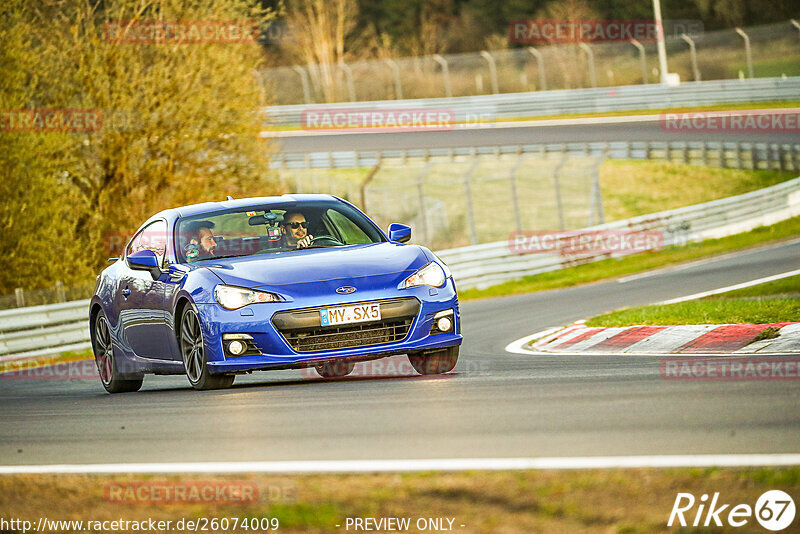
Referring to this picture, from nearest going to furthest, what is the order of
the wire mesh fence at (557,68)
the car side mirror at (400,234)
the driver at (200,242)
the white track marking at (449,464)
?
the white track marking at (449,464) → the driver at (200,242) → the car side mirror at (400,234) → the wire mesh fence at (557,68)

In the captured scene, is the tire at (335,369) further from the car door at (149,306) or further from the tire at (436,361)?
the car door at (149,306)

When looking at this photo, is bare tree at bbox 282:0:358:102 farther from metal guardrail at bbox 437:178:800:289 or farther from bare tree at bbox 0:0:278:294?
bare tree at bbox 0:0:278:294

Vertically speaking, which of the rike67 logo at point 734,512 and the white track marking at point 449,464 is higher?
the rike67 logo at point 734,512

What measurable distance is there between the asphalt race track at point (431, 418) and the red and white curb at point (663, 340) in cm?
76

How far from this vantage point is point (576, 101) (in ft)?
159

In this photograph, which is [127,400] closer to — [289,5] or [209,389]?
[209,389]

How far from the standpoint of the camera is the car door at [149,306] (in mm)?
9727

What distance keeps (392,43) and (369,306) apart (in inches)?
2989

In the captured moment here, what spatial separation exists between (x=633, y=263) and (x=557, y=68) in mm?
32819

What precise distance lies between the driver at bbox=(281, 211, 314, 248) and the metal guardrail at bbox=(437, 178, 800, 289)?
1331cm

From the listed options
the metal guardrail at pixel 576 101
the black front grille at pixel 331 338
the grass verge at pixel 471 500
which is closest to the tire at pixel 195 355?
the black front grille at pixel 331 338

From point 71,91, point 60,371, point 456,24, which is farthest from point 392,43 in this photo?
point 60,371

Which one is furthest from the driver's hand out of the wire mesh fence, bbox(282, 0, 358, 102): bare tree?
bbox(282, 0, 358, 102): bare tree

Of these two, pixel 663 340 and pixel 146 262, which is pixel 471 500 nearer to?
pixel 146 262
